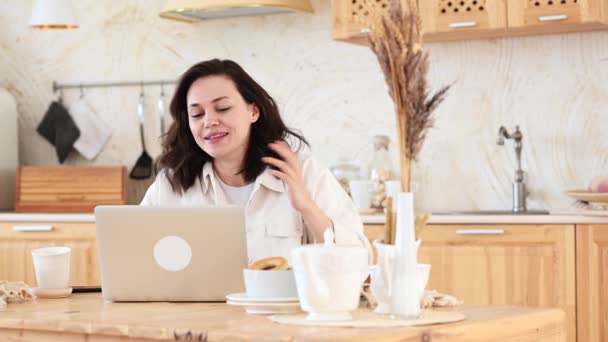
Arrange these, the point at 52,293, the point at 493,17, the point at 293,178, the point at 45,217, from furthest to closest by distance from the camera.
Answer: the point at 45,217, the point at 493,17, the point at 293,178, the point at 52,293

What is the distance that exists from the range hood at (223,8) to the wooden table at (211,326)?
2.38m

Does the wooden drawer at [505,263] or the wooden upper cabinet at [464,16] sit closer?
the wooden drawer at [505,263]

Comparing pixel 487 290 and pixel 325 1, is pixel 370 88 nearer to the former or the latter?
pixel 325 1

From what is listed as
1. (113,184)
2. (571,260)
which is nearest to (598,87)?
(571,260)

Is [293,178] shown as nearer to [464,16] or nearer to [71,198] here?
[464,16]

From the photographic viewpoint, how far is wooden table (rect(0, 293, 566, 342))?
1.96 m

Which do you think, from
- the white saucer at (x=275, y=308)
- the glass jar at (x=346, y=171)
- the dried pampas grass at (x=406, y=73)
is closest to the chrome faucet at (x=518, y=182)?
the glass jar at (x=346, y=171)

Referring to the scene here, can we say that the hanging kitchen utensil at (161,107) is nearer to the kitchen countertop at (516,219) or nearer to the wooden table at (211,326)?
the kitchen countertop at (516,219)

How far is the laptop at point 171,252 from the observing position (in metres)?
2.53

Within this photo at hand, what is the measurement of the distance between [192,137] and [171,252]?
0.81m

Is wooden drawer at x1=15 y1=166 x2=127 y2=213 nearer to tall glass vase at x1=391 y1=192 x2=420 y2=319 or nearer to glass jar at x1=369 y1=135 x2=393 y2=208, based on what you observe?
glass jar at x1=369 y1=135 x2=393 y2=208

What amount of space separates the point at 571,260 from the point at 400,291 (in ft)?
7.45

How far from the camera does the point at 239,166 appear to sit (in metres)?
3.24

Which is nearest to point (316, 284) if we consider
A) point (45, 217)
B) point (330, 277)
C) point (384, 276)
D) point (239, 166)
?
point (330, 277)
